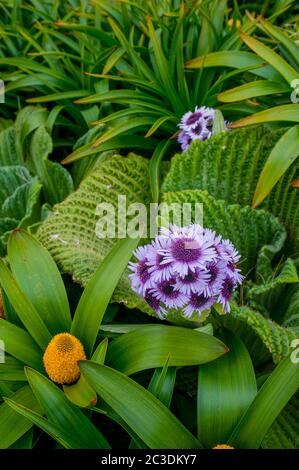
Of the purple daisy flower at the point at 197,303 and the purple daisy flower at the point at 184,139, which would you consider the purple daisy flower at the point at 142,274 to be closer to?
the purple daisy flower at the point at 197,303

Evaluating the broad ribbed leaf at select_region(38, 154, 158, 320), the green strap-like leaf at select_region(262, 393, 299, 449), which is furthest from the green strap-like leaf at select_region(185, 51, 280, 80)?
the green strap-like leaf at select_region(262, 393, 299, 449)

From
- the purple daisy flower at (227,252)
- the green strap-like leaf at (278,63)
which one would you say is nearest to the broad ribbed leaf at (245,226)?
the purple daisy flower at (227,252)

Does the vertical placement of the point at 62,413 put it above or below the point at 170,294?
below

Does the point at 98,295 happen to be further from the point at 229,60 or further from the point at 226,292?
the point at 229,60

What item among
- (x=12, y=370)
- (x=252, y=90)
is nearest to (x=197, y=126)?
(x=252, y=90)

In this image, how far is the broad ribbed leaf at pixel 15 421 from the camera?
3.47 feet

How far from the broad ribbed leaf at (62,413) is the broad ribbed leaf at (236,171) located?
607mm

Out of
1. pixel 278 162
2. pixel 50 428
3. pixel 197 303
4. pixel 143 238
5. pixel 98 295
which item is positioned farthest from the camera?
pixel 143 238

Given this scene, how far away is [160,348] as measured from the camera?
110cm

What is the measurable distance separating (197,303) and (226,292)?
6cm

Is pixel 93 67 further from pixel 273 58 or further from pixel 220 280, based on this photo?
pixel 220 280

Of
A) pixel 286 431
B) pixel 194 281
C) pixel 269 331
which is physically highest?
pixel 194 281

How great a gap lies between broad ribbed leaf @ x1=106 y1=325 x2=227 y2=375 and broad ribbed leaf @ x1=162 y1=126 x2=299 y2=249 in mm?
444
